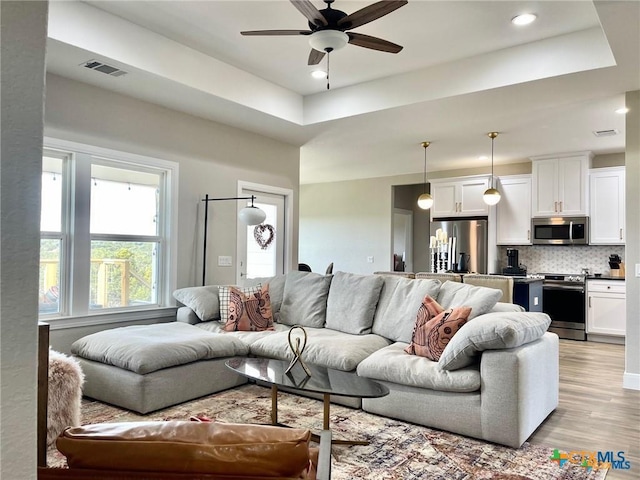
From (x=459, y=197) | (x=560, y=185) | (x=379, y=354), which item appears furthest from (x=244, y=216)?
(x=560, y=185)

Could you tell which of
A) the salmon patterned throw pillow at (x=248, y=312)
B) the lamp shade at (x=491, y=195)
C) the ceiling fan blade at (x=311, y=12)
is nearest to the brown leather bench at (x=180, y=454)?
the ceiling fan blade at (x=311, y=12)

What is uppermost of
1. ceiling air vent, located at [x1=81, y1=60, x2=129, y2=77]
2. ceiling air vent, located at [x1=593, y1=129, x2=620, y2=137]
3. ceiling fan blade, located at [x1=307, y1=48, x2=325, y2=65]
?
ceiling air vent, located at [x1=81, y1=60, x2=129, y2=77]

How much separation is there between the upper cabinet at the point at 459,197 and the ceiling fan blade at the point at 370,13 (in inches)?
201

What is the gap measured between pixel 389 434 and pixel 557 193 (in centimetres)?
538

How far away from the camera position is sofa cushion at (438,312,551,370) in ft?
8.96

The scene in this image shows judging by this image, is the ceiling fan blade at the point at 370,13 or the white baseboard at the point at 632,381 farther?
the white baseboard at the point at 632,381

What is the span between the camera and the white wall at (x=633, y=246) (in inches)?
159

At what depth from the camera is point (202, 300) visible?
4.49 meters

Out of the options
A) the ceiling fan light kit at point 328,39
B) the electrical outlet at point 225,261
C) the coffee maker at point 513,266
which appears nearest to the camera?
the ceiling fan light kit at point 328,39

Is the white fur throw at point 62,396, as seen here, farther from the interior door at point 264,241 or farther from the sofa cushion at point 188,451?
the interior door at point 264,241

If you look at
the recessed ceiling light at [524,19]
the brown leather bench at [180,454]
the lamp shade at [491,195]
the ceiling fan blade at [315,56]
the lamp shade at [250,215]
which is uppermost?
the recessed ceiling light at [524,19]

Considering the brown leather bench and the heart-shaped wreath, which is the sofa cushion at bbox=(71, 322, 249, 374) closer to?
the heart-shaped wreath

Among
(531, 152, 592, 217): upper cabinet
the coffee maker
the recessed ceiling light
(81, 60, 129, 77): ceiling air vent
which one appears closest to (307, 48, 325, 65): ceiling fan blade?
the recessed ceiling light

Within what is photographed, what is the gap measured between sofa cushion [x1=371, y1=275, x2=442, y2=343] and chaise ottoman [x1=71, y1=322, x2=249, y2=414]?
1217mm
